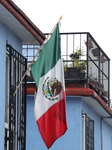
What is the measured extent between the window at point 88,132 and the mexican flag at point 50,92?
5369 millimetres

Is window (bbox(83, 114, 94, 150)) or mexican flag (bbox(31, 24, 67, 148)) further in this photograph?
window (bbox(83, 114, 94, 150))

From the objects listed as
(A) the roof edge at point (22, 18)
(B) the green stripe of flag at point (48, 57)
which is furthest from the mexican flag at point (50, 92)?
(A) the roof edge at point (22, 18)

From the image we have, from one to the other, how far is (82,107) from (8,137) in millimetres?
5536

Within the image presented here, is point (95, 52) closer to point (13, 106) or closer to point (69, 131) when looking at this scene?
point (69, 131)

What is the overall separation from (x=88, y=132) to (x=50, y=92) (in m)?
Answer: 6.36

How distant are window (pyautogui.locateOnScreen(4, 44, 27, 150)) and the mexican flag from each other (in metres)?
0.47

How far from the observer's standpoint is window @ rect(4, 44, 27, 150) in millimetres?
9742

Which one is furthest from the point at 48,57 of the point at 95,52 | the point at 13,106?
the point at 95,52

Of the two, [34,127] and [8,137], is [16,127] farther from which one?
[34,127]

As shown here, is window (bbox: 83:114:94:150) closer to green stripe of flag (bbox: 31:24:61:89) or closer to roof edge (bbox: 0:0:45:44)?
roof edge (bbox: 0:0:45:44)

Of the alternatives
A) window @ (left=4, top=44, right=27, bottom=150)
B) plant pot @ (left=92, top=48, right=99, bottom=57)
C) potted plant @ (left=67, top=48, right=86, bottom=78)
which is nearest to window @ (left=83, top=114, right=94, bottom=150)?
potted plant @ (left=67, top=48, right=86, bottom=78)

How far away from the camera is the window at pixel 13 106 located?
974 cm

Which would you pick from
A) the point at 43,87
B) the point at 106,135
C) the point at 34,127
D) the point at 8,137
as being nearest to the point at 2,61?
the point at 43,87

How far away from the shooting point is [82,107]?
1529 centimetres
